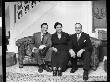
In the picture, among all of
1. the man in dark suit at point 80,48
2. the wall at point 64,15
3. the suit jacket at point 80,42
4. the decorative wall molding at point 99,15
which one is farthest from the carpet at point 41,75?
the decorative wall molding at point 99,15

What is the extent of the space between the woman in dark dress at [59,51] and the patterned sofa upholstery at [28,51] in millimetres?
249

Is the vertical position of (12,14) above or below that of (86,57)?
above

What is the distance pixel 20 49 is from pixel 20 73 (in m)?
0.37

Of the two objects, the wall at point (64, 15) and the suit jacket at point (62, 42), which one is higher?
the wall at point (64, 15)

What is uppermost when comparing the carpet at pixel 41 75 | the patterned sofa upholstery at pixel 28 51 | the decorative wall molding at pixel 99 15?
the decorative wall molding at pixel 99 15

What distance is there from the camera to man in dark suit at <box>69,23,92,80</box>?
3.31m

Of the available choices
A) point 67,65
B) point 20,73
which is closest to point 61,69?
point 67,65

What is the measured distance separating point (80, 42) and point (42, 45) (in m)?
0.56

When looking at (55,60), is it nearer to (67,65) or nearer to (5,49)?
(67,65)

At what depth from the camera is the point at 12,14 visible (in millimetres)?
3418

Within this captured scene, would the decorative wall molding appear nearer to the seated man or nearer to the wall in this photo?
the wall

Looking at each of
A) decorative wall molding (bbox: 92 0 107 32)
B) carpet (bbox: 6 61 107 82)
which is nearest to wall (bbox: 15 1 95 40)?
decorative wall molding (bbox: 92 0 107 32)

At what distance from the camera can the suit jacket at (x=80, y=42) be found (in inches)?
131

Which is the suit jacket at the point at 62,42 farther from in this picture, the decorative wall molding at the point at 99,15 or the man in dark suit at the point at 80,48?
the decorative wall molding at the point at 99,15
